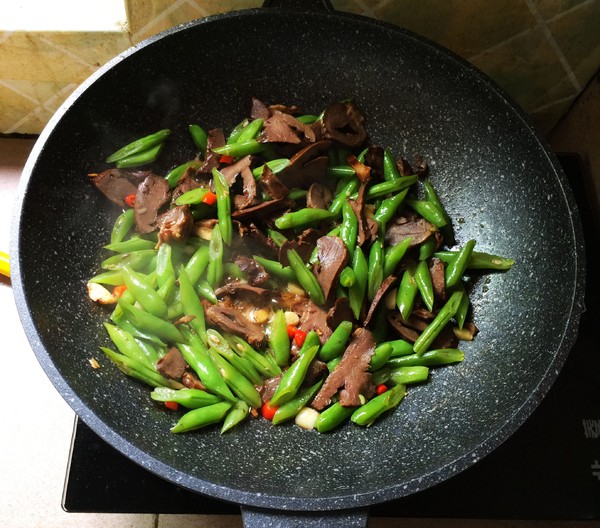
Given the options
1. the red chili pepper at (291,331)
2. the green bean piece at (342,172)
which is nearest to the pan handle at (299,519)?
the red chili pepper at (291,331)

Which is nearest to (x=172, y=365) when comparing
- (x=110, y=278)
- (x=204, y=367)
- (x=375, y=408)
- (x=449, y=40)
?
(x=204, y=367)

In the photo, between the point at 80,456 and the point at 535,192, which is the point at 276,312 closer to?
the point at 80,456

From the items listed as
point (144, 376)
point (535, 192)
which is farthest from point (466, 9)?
point (144, 376)

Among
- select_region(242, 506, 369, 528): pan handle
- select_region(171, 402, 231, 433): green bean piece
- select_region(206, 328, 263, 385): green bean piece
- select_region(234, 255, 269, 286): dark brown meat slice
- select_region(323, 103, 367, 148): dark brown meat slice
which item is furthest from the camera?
select_region(323, 103, 367, 148): dark brown meat slice

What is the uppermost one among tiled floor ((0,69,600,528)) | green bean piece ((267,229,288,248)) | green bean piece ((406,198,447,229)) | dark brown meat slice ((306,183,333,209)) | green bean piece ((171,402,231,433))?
green bean piece ((406,198,447,229))

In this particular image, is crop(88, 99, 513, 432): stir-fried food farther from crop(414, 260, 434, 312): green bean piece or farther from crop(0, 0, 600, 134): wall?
crop(0, 0, 600, 134): wall

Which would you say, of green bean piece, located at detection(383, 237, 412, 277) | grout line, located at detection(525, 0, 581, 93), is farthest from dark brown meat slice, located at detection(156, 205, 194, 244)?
grout line, located at detection(525, 0, 581, 93)
